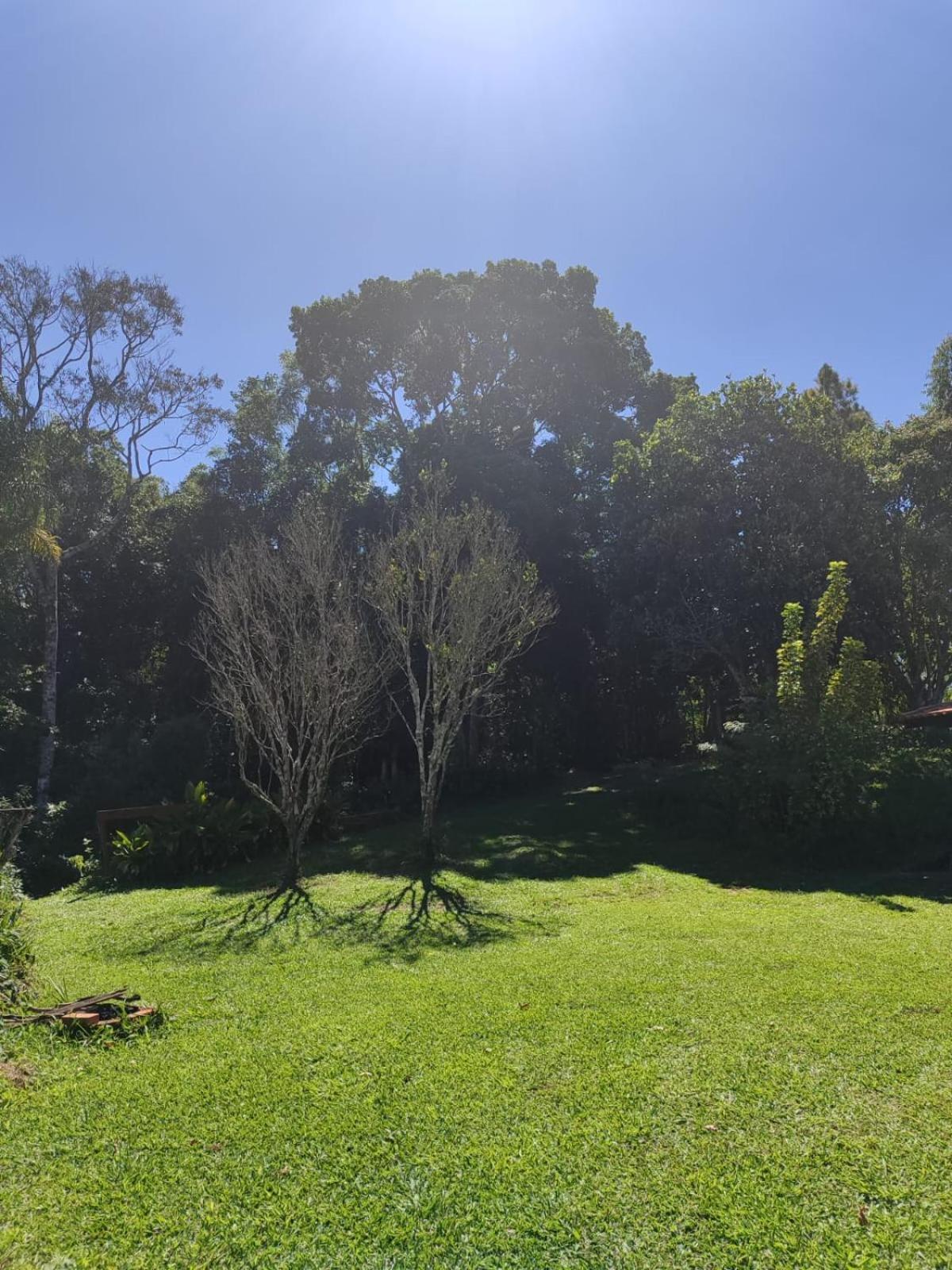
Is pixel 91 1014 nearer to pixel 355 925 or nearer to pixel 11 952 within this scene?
pixel 11 952

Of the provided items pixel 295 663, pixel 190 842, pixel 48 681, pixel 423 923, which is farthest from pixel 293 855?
pixel 48 681

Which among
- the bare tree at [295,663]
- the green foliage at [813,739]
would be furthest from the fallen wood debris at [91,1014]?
the green foliage at [813,739]

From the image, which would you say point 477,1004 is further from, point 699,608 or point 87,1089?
point 699,608

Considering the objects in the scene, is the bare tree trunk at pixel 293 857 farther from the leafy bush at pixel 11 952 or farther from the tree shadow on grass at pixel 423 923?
the leafy bush at pixel 11 952

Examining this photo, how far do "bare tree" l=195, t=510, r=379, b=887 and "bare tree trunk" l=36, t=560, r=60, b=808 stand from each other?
353 inches

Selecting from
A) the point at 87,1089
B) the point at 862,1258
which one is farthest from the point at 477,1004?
the point at 862,1258

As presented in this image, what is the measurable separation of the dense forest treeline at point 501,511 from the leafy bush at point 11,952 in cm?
1015

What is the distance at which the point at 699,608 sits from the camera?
59.7 feet

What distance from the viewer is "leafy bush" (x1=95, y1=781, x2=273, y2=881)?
38.8ft

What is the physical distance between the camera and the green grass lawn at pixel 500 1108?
2607 mm

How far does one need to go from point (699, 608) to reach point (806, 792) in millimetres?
7587

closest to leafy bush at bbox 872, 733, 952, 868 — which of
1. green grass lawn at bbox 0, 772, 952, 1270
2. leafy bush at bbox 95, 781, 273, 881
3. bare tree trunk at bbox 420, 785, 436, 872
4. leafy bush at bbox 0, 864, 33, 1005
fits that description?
green grass lawn at bbox 0, 772, 952, 1270

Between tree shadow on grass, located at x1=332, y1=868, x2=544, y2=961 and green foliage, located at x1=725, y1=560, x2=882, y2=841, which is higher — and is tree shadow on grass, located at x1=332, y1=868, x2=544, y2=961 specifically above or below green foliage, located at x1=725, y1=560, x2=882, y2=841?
below

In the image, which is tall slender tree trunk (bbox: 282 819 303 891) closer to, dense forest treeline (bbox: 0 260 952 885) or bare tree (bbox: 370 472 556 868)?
bare tree (bbox: 370 472 556 868)
